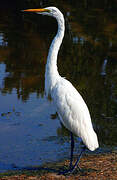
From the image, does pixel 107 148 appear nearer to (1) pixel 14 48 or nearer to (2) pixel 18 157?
(2) pixel 18 157

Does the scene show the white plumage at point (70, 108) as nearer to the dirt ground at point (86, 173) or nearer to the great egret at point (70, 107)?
the great egret at point (70, 107)

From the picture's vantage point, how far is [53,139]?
5695 millimetres

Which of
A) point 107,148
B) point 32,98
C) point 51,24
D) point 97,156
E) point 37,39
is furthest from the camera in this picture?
point 51,24

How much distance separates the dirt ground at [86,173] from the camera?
4254 millimetres

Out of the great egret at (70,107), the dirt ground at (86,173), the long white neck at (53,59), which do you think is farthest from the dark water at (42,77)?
the long white neck at (53,59)

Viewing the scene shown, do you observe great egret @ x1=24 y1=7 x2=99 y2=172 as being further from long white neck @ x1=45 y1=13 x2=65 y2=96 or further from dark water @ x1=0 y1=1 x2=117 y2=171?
dark water @ x1=0 y1=1 x2=117 y2=171

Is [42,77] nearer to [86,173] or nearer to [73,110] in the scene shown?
[73,110]

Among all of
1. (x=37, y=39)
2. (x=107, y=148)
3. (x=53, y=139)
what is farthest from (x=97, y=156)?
(x=37, y=39)

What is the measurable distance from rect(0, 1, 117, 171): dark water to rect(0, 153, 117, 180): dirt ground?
50cm

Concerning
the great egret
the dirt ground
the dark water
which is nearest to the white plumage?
the great egret

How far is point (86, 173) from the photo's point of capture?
173 inches

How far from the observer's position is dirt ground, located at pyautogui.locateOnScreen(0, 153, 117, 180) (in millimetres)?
4254

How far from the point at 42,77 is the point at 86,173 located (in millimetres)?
4251

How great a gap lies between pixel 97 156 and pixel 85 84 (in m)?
3.37
